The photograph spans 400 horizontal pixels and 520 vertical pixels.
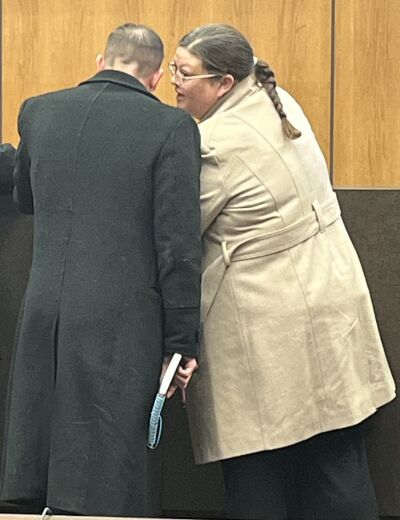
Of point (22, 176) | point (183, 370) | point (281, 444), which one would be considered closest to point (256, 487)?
point (281, 444)

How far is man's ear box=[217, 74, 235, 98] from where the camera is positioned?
3.03 meters

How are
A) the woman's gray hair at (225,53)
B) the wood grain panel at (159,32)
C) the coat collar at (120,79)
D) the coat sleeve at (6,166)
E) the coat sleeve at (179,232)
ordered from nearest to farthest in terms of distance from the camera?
1. the coat sleeve at (179,232)
2. the coat collar at (120,79)
3. the woman's gray hair at (225,53)
4. the coat sleeve at (6,166)
5. the wood grain panel at (159,32)

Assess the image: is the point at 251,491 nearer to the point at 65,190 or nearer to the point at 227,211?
the point at 227,211

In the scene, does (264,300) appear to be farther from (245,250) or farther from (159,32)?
(159,32)

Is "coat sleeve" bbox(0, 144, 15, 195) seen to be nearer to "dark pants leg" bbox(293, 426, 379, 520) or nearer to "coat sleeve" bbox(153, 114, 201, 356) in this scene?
"coat sleeve" bbox(153, 114, 201, 356)

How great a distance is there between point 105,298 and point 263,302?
423 millimetres

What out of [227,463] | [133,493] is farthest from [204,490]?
[133,493]

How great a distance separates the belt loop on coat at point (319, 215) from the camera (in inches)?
121

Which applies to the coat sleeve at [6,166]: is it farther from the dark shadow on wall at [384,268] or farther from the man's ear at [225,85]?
the dark shadow on wall at [384,268]

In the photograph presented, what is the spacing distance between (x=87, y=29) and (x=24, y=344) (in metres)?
1.15

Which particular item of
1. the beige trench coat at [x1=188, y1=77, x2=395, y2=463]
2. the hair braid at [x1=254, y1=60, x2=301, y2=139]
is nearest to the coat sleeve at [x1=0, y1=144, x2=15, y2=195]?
the beige trench coat at [x1=188, y1=77, x2=395, y2=463]

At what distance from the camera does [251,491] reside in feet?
9.95

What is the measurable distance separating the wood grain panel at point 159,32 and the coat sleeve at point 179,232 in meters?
0.80

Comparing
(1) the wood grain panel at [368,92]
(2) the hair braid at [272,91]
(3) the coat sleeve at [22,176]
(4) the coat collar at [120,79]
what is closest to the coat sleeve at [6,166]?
(3) the coat sleeve at [22,176]
